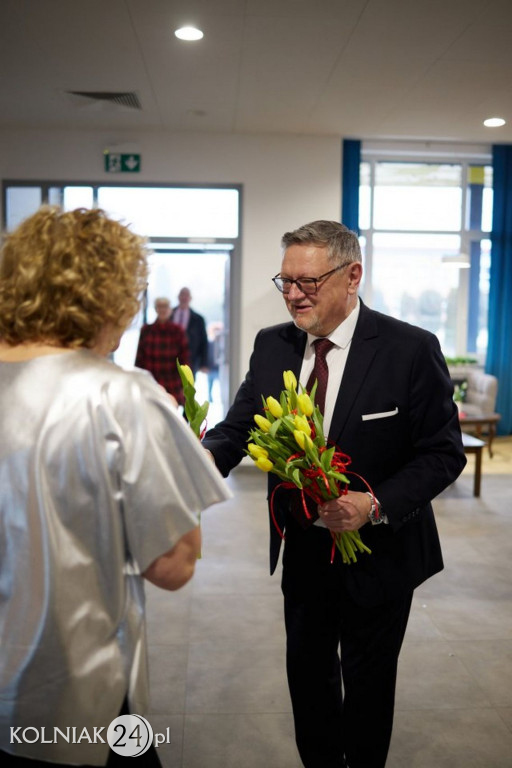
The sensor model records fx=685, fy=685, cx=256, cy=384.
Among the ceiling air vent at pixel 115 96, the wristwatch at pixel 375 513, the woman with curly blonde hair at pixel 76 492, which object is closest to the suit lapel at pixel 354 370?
the wristwatch at pixel 375 513

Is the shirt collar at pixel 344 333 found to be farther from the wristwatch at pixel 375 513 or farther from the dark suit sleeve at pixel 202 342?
the dark suit sleeve at pixel 202 342

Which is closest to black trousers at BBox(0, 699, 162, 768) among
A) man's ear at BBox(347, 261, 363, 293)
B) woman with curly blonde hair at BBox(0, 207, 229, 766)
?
woman with curly blonde hair at BBox(0, 207, 229, 766)

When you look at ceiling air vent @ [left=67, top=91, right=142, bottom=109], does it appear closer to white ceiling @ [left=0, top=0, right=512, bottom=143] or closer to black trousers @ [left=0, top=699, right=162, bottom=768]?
white ceiling @ [left=0, top=0, right=512, bottom=143]

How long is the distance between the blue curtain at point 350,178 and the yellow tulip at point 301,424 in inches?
264

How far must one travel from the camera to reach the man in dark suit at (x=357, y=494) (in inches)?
73.3

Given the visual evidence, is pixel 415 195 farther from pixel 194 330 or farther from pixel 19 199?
pixel 19 199

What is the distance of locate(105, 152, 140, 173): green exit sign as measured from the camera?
720cm

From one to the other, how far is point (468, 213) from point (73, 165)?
4950 millimetres

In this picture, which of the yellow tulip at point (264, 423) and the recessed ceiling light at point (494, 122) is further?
the recessed ceiling light at point (494, 122)

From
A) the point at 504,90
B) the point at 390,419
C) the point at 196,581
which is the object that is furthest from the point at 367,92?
the point at 390,419

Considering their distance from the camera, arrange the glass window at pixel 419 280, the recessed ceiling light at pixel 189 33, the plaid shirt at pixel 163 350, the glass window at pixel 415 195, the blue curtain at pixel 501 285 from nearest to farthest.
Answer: the recessed ceiling light at pixel 189 33, the plaid shirt at pixel 163 350, the blue curtain at pixel 501 285, the glass window at pixel 415 195, the glass window at pixel 419 280

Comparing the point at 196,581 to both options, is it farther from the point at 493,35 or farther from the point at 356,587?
the point at 493,35

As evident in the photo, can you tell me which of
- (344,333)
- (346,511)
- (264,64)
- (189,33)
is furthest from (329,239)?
(264,64)

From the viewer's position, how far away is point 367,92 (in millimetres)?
5840
